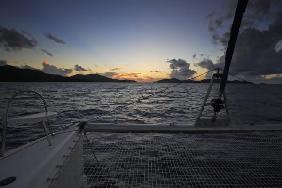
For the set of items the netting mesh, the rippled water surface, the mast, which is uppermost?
the mast

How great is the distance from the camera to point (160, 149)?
11.0 meters

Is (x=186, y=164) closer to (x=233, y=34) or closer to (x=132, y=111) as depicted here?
(x=233, y=34)

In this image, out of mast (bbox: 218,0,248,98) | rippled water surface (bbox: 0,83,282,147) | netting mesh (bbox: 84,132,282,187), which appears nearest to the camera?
netting mesh (bbox: 84,132,282,187)

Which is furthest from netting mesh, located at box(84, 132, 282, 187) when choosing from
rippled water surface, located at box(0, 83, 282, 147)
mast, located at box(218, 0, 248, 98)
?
mast, located at box(218, 0, 248, 98)

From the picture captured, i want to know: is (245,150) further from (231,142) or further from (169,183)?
(169,183)

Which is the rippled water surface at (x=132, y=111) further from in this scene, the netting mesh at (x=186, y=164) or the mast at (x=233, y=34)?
the mast at (x=233, y=34)

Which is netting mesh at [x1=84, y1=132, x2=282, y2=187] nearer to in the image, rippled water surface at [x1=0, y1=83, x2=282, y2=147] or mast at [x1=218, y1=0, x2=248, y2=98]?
rippled water surface at [x1=0, y1=83, x2=282, y2=147]

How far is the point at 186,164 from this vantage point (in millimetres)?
9039

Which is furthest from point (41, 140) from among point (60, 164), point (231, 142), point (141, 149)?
point (231, 142)

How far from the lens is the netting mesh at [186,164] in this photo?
7.26 meters

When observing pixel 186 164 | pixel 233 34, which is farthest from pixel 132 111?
pixel 233 34

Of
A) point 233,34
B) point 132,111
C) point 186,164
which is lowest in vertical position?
point 132,111

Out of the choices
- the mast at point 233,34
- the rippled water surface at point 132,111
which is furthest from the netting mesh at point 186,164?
the mast at point 233,34

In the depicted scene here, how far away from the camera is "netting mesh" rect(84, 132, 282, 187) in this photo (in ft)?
23.8
